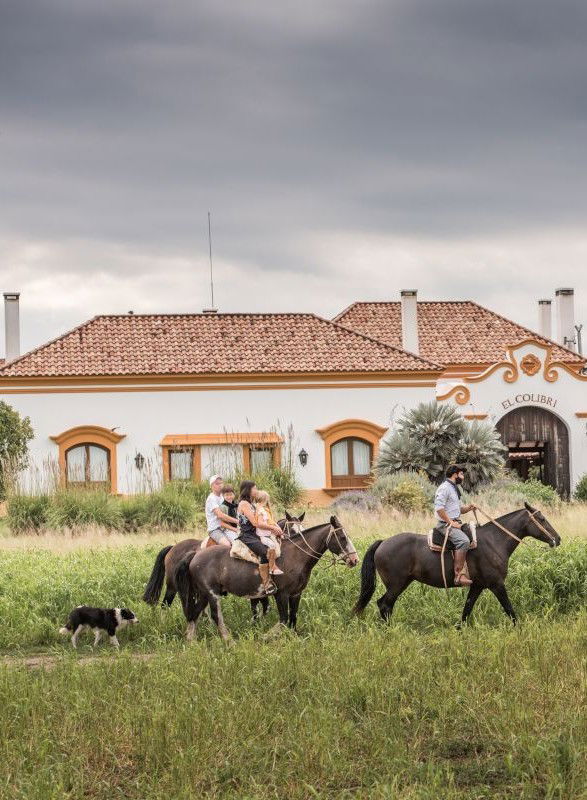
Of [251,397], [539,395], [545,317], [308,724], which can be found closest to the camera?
[308,724]

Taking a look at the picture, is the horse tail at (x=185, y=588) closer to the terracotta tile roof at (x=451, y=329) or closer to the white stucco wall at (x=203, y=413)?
the white stucco wall at (x=203, y=413)

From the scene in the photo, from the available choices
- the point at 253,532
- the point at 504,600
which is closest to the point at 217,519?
the point at 253,532

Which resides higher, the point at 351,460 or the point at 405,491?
the point at 351,460

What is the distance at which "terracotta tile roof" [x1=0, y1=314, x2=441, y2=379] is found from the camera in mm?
32031

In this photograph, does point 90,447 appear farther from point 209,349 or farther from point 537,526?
point 537,526

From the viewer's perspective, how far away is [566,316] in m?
41.9

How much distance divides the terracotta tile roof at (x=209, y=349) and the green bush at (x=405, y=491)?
646 centimetres

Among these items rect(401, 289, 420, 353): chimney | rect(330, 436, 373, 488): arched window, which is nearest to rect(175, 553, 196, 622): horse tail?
rect(330, 436, 373, 488): arched window

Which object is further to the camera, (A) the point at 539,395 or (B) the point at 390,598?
(A) the point at 539,395

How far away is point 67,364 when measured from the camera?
32.0 m

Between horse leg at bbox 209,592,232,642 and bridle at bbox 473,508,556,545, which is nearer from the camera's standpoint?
horse leg at bbox 209,592,232,642

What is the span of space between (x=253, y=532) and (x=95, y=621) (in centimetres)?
198

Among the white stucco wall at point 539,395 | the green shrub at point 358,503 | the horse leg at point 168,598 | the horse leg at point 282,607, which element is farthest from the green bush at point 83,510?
the white stucco wall at point 539,395

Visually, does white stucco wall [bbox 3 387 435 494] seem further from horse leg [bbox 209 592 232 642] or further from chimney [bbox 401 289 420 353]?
horse leg [bbox 209 592 232 642]
